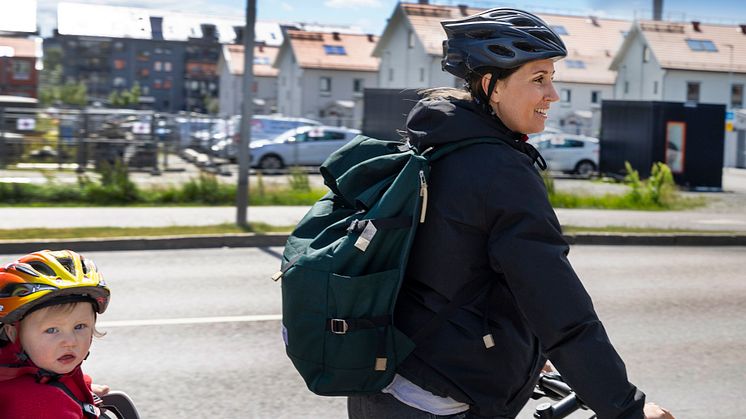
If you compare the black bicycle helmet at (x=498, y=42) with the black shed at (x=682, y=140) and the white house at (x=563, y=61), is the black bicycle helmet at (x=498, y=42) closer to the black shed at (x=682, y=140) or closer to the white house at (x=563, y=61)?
the black shed at (x=682, y=140)

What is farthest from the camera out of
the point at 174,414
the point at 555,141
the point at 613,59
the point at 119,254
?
the point at 613,59

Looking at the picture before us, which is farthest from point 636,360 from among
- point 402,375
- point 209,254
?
point 209,254

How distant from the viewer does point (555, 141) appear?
34438 millimetres

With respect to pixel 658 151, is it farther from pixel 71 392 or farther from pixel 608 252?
pixel 71 392

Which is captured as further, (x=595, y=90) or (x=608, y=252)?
(x=595, y=90)

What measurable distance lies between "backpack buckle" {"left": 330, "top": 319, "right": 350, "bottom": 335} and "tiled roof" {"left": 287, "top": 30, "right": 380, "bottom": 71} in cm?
7718

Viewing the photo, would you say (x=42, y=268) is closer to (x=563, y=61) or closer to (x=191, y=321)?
(x=191, y=321)

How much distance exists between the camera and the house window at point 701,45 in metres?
63.8

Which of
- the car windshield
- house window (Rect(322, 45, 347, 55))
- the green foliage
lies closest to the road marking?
the green foliage

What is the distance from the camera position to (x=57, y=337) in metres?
2.88

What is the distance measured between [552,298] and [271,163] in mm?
29815

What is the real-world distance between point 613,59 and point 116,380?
65.7 metres

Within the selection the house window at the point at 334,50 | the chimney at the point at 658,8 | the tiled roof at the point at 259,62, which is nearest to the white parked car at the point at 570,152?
the house window at the point at 334,50

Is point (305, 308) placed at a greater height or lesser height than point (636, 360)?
greater
